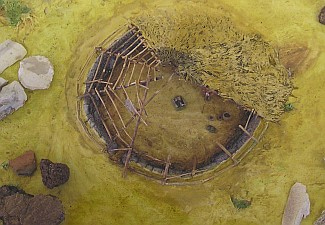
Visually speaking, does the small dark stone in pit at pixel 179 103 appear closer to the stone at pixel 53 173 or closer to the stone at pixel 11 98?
the stone at pixel 53 173

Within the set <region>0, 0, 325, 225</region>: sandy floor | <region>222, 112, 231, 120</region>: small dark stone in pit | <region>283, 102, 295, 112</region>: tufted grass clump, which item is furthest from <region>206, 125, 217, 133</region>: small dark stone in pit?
<region>283, 102, 295, 112</region>: tufted grass clump

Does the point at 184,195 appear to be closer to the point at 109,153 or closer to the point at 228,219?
the point at 228,219

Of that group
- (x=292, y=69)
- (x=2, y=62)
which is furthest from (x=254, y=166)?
(x=2, y=62)

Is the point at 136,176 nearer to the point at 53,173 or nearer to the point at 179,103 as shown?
the point at 53,173

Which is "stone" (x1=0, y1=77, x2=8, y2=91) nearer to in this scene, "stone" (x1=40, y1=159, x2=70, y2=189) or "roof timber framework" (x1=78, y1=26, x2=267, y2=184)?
"roof timber framework" (x1=78, y1=26, x2=267, y2=184)

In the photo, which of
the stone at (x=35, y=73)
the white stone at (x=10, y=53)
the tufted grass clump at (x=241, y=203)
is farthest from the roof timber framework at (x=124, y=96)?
the white stone at (x=10, y=53)
